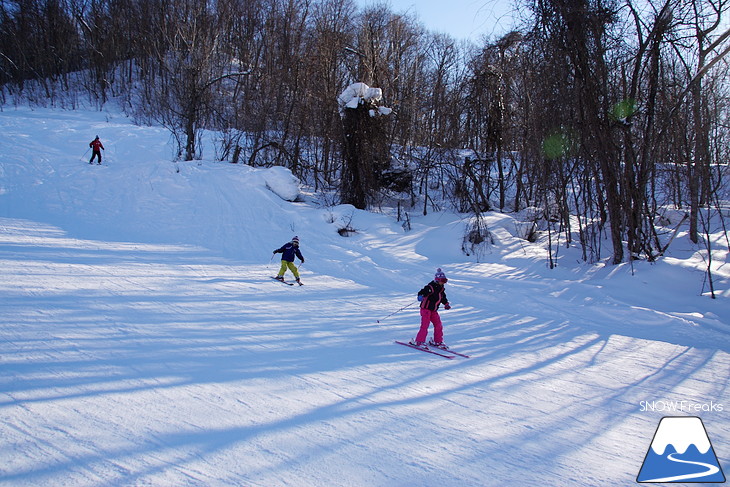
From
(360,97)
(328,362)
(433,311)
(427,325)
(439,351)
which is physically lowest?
(439,351)

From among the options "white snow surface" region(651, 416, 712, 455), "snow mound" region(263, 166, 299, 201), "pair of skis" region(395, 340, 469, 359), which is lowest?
"white snow surface" region(651, 416, 712, 455)

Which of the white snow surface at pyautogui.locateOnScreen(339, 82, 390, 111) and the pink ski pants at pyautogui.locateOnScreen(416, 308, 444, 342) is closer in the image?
the pink ski pants at pyautogui.locateOnScreen(416, 308, 444, 342)

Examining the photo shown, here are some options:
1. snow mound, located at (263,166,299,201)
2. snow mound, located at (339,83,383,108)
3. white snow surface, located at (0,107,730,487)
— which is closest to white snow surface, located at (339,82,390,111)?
snow mound, located at (339,83,383,108)

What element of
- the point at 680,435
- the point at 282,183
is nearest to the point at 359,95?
the point at 282,183

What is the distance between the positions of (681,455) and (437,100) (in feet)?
70.9

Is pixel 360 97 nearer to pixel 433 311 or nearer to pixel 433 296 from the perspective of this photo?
pixel 433 296

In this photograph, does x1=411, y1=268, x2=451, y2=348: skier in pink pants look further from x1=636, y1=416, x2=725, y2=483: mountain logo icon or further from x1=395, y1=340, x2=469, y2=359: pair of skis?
x1=636, y1=416, x2=725, y2=483: mountain logo icon

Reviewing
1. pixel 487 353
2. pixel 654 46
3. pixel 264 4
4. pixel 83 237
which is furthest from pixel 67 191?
pixel 264 4

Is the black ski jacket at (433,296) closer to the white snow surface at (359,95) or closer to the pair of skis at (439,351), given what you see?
the pair of skis at (439,351)

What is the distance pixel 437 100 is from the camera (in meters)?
23.4

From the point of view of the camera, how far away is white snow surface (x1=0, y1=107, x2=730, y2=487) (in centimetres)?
368

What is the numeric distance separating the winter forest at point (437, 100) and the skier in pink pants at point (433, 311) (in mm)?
6774

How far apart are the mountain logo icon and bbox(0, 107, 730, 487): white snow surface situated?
0.44 feet

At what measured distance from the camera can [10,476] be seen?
318cm
